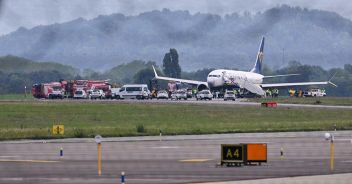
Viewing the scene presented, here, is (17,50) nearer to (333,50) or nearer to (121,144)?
(121,144)

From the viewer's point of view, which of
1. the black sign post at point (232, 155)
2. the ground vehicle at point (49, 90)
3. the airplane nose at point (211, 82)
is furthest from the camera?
the airplane nose at point (211, 82)

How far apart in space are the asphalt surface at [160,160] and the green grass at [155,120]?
6029 mm

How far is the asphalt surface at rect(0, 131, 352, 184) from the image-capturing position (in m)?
40.0

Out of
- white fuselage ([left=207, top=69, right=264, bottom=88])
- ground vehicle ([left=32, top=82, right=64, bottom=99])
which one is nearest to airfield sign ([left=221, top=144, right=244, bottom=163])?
ground vehicle ([left=32, top=82, right=64, bottom=99])

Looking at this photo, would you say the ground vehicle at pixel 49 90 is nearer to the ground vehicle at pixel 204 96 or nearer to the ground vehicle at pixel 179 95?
the ground vehicle at pixel 179 95

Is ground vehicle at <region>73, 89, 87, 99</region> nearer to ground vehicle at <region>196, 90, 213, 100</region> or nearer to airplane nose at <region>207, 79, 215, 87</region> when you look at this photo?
ground vehicle at <region>196, 90, 213, 100</region>

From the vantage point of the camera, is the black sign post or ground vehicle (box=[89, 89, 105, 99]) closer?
the black sign post

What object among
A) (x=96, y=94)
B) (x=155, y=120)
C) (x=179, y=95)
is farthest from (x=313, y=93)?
(x=155, y=120)

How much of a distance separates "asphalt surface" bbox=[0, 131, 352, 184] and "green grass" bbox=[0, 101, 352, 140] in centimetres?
603

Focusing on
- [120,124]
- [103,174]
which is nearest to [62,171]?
[103,174]

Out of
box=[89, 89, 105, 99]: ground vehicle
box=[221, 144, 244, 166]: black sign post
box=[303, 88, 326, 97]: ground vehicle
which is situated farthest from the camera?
box=[303, 88, 326, 97]: ground vehicle

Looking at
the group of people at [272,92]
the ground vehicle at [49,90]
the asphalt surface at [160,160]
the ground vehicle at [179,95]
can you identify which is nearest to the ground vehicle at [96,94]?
the ground vehicle at [49,90]

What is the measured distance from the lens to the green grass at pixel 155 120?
248ft

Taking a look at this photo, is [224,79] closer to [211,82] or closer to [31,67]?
[211,82]
